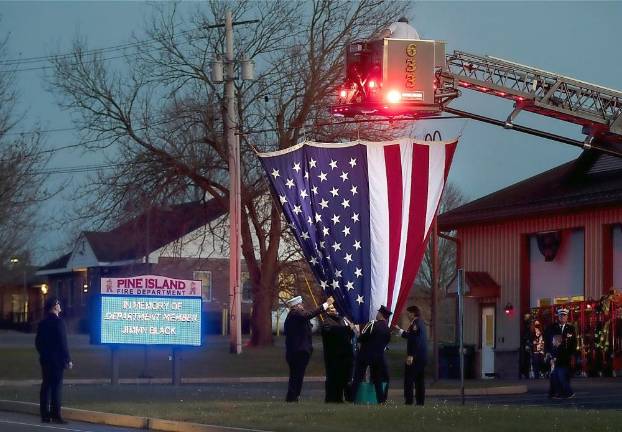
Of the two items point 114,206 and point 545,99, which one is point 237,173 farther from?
point 545,99

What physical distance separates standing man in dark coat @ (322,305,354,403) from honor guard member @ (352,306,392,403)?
1.20 feet

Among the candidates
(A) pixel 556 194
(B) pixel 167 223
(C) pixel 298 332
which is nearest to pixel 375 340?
(C) pixel 298 332

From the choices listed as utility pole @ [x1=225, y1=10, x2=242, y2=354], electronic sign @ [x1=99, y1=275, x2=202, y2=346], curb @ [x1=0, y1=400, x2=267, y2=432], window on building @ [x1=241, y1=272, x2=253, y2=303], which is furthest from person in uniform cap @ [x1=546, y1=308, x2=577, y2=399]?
window on building @ [x1=241, y1=272, x2=253, y2=303]

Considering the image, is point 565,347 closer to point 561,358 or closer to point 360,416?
point 561,358

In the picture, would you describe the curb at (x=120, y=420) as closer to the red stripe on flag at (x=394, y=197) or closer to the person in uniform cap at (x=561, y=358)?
the red stripe on flag at (x=394, y=197)

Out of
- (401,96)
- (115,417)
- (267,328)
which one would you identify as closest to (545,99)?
(401,96)

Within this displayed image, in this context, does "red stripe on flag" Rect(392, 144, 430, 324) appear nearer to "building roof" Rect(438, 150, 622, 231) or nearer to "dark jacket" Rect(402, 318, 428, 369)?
"dark jacket" Rect(402, 318, 428, 369)

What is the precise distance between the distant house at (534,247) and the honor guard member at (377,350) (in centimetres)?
1592

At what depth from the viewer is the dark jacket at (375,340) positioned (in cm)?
2172

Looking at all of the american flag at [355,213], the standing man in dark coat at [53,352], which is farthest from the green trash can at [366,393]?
the standing man in dark coat at [53,352]

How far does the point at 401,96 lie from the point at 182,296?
29.6 feet

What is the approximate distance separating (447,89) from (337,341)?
6.89 m

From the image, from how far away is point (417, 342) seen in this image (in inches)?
896

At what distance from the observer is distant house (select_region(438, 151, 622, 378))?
37.2 meters
